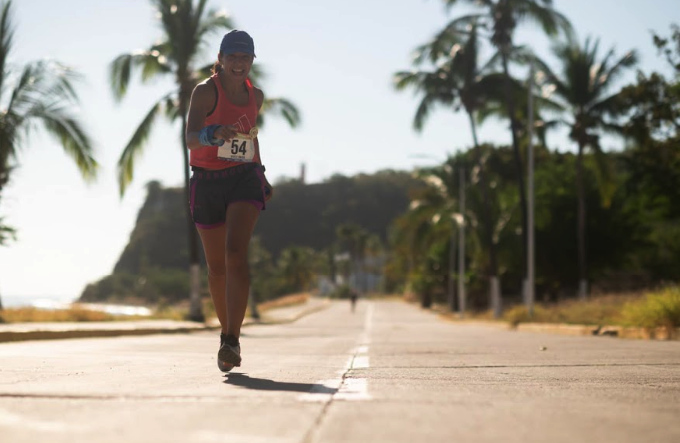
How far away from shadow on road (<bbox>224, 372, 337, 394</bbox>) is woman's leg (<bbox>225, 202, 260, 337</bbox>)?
483mm

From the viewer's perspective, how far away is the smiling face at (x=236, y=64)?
5578 mm

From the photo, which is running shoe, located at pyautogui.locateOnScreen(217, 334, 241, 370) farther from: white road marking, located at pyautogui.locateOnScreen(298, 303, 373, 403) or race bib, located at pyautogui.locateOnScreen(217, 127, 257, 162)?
race bib, located at pyautogui.locateOnScreen(217, 127, 257, 162)

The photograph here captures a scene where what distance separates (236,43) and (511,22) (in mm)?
25526

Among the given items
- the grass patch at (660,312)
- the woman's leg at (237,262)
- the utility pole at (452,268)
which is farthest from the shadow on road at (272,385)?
the utility pole at (452,268)

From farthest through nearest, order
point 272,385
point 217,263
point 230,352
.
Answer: point 217,263 < point 230,352 < point 272,385

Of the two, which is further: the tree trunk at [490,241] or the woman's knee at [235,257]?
the tree trunk at [490,241]

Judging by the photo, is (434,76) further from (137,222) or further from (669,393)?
(137,222)

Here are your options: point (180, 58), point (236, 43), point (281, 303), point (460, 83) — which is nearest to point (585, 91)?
point (460, 83)

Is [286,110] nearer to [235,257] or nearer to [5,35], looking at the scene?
[5,35]

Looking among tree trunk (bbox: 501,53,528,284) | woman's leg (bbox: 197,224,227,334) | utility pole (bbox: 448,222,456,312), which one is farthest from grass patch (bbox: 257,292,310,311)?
woman's leg (bbox: 197,224,227,334)

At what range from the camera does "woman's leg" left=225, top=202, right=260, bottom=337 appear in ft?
17.4

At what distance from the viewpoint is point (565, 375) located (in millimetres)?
5410

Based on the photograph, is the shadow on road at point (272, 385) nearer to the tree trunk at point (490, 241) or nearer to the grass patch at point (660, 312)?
the grass patch at point (660, 312)

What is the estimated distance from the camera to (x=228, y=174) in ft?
18.3
